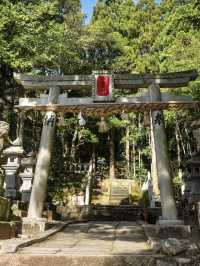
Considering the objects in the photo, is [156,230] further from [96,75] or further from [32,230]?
[96,75]

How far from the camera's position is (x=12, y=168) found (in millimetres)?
12500

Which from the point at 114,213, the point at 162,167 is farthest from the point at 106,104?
the point at 114,213

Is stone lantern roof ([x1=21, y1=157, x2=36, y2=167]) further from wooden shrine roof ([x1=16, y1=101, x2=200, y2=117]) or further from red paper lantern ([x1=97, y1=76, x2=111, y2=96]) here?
red paper lantern ([x1=97, y1=76, x2=111, y2=96])

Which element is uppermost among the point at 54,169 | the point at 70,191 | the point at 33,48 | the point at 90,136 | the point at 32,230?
the point at 33,48

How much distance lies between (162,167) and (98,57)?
60.5ft

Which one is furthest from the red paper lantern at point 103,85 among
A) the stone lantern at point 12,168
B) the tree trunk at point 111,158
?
the tree trunk at point 111,158

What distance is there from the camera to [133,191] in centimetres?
2262

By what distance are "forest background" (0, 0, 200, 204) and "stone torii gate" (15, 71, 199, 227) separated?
4.97 meters

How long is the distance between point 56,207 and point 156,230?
779 centimetres

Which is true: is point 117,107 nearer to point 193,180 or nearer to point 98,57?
point 193,180

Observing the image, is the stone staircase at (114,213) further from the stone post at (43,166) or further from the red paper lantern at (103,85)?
the red paper lantern at (103,85)

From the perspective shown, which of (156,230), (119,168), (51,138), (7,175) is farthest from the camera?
(119,168)

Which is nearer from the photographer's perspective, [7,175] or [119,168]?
[7,175]

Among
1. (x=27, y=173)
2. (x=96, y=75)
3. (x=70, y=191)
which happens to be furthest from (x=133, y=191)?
(x=96, y=75)
